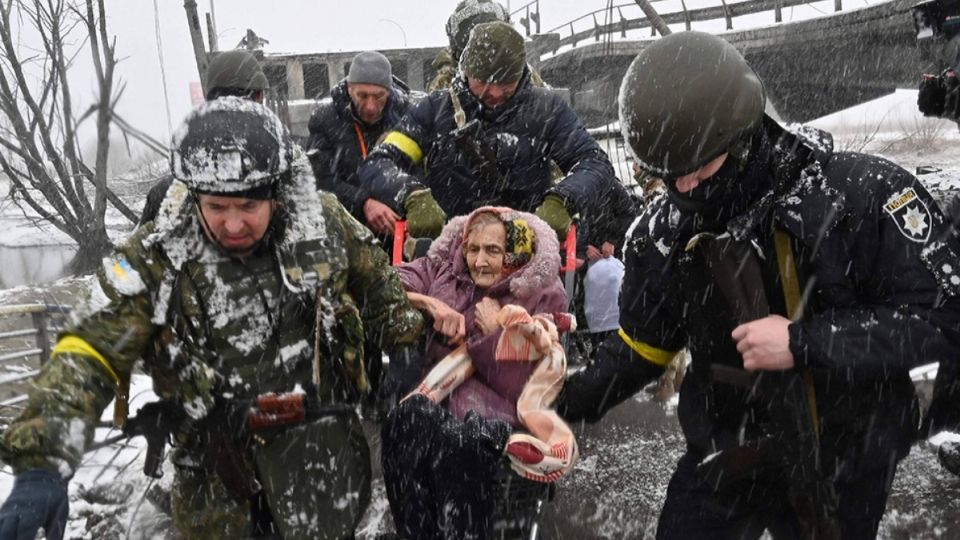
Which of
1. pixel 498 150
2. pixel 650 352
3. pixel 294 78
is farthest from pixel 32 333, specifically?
pixel 294 78

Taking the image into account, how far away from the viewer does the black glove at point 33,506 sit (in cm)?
177

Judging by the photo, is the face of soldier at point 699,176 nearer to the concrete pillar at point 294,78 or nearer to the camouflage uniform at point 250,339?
the camouflage uniform at point 250,339

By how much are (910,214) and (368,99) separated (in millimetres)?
3587

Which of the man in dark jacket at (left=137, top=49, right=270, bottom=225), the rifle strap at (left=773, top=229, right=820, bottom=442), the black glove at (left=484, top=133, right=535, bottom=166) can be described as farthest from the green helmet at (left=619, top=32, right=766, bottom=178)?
the man in dark jacket at (left=137, top=49, right=270, bottom=225)

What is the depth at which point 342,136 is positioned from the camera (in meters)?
5.12

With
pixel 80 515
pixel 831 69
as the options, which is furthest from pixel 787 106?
pixel 80 515

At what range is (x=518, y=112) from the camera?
412 centimetres

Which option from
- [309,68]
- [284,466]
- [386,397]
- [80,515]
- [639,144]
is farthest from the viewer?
[309,68]

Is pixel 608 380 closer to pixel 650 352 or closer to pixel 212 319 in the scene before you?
pixel 650 352

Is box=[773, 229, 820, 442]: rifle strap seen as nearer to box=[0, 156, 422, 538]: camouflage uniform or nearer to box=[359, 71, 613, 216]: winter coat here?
box=[0, 156, 422, 538]: camouflage uniform

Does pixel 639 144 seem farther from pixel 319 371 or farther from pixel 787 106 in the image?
pixel 787 106

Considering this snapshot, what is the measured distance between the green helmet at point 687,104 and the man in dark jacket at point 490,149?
1.75 m

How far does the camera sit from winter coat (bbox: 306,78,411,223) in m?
5.06

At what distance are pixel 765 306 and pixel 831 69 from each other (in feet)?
70.5
